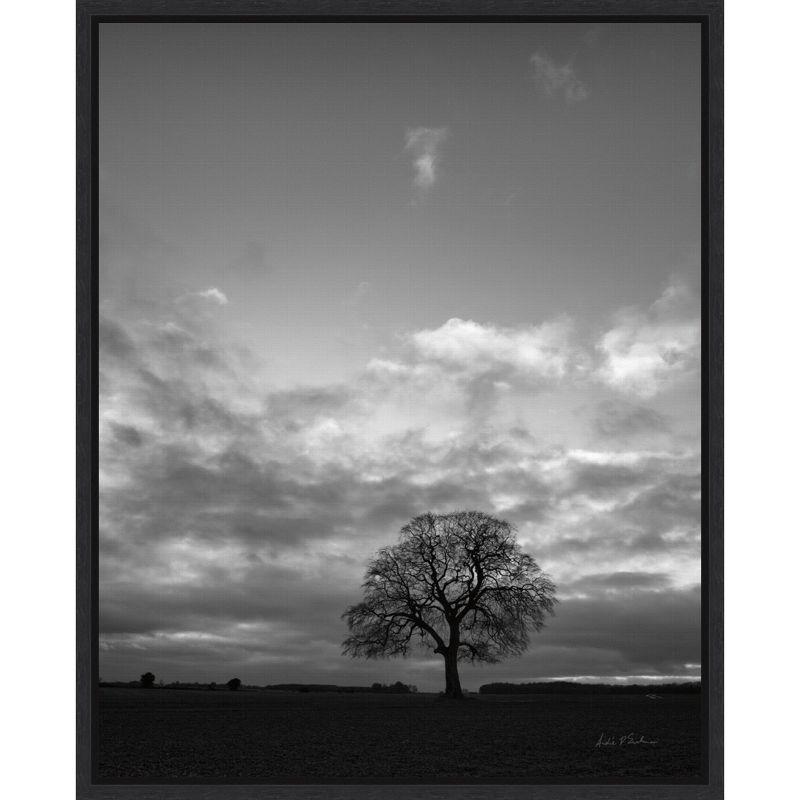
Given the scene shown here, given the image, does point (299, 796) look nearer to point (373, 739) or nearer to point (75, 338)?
point (373, 739)

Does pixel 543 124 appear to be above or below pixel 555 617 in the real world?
above

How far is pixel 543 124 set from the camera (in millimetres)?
9383

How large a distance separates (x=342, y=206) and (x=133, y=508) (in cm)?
315

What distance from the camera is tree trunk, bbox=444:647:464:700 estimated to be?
30.0 ft

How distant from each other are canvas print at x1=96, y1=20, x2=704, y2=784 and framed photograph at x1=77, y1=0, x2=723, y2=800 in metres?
0.03

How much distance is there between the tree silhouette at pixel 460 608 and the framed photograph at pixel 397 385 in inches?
1.1

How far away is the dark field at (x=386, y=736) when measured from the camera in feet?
28.4

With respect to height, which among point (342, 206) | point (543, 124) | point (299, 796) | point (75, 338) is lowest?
point (299, 796)

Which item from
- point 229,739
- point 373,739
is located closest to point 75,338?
point 229,739
